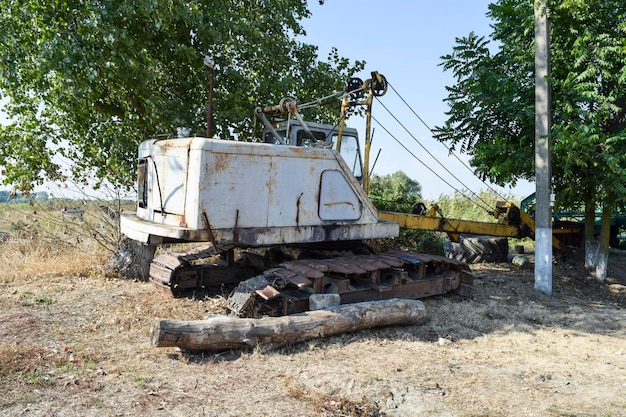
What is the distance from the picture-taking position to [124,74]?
8.76m

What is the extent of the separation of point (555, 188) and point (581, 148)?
6.45 feet

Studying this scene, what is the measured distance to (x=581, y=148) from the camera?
30.6 ft

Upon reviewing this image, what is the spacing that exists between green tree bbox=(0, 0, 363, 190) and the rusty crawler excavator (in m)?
2.25

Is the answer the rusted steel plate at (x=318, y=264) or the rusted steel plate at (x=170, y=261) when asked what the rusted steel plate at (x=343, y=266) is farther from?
the rusted steel plate at (x=170, y=261)

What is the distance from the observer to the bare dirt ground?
4375mm

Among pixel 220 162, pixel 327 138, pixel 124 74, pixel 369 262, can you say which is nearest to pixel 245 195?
pixel 220 162

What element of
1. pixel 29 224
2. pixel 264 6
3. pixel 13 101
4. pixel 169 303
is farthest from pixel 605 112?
pixel 29 224

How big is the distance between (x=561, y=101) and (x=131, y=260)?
27.9ft

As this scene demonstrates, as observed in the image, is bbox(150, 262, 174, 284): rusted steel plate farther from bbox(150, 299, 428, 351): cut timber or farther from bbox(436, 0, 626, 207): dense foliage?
bbox(436, 0, 626, 207): dense foliage

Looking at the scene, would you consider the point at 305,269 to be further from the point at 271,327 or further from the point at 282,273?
the point at 271,327

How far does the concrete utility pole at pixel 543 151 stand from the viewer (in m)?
9.64

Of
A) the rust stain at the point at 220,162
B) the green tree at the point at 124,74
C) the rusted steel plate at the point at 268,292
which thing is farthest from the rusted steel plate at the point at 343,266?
the green tree at the point at 124,74

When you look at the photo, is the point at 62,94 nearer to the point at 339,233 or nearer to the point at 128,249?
the point at 128,249

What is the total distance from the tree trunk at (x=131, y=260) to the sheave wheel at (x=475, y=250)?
6.87m
